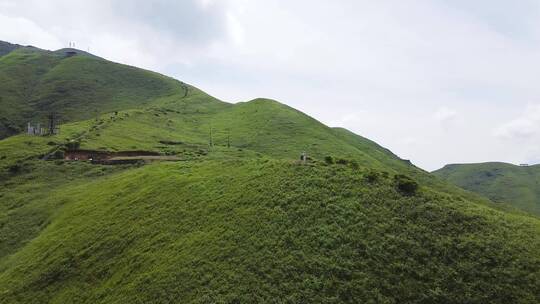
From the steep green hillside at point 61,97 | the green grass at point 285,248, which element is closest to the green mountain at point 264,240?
the green grass at point 285,248

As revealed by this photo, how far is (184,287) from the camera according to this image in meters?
29.8

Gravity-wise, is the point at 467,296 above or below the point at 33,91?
below

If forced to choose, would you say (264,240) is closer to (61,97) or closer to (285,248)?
(285,248)

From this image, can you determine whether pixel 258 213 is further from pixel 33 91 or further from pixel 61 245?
pixel 33 91

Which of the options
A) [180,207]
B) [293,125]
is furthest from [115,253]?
[293,125]

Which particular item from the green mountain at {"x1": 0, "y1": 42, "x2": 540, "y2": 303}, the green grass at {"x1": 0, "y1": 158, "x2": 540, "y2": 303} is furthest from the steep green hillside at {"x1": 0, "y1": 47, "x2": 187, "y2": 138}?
the green grass at {"x1": 0, "y1": 158, "x2": 540, "y2": 303}

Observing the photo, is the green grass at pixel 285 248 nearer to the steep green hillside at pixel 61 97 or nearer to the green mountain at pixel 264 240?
the green mountain at pixel 264 240

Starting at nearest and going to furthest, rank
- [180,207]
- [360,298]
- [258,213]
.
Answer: [360,298]
[258,213]
[180,207]

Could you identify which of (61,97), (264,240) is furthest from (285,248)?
(61,97)

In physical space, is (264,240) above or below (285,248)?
above

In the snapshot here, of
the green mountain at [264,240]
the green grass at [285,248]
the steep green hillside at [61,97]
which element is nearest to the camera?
the green grass at [285,248]

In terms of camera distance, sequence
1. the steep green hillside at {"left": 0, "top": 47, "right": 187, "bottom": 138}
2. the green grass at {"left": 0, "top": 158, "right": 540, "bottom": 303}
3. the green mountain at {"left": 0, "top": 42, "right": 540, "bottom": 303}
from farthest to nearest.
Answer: the steep green hillside at {"left": 0, "top": 47, "right": 187, "bottom": 138}
the green mountain at {"left": 0, "top": 42, "right": 540, "bottom": 303}
the green grass at {"left": 0, "top": 158, "right": 540, "bottom": 303}

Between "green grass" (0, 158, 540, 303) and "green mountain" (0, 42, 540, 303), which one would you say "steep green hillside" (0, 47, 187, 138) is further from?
"green grass" (0, 158, 540, 303)

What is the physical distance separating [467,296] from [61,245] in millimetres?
34353
